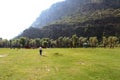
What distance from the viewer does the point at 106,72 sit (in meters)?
39.1

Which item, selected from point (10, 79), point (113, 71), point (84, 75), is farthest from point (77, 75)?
point (10, 79)

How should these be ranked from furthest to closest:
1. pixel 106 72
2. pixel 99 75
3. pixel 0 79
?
1. pixel 106 72
2. pixel 99 75
3. pixel 0 79

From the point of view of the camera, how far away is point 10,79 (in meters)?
33.8

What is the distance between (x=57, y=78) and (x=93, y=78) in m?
4.45

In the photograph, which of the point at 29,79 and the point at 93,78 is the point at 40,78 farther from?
the point at 93,78

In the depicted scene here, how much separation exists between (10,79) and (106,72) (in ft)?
45.0

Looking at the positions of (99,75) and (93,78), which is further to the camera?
(99,75)

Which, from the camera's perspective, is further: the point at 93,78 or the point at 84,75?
the point at 84,75

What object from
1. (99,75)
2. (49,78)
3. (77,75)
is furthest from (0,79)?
(99,75)

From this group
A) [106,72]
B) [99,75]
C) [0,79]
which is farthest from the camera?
[106,72]

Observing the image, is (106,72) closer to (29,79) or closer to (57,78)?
(57,78)

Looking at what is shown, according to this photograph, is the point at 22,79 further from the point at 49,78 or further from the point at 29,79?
the point at 49,78

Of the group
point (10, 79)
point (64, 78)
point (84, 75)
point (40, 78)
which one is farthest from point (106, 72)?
point (10, 79)

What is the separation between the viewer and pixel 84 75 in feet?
120
